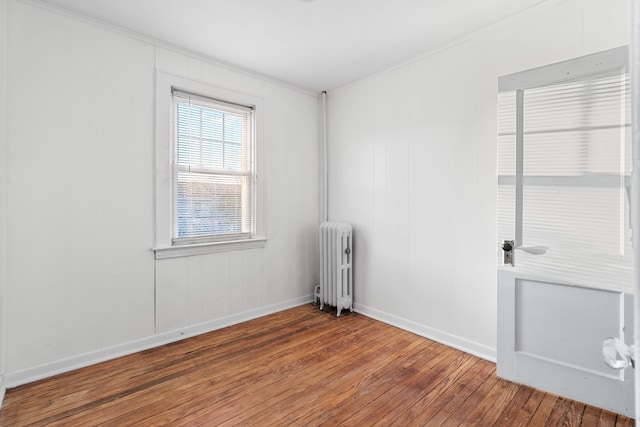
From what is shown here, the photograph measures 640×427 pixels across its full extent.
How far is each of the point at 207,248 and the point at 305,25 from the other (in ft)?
6.77

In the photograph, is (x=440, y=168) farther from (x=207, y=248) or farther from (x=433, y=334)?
(x=207, y=248)

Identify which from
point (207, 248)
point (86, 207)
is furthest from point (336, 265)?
point (86, 207)

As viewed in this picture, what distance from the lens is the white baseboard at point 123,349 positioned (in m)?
2.18

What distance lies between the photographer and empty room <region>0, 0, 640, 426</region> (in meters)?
1.92

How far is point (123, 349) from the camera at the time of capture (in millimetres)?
2568

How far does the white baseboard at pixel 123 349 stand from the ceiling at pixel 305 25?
8.12ft

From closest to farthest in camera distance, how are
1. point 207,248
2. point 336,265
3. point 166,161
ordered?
point 166,161
point 207,248
point 336,265

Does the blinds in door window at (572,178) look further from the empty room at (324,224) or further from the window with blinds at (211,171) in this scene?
the window with blinds at (211,171)

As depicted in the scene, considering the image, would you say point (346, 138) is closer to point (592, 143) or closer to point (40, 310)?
point (592, 143)

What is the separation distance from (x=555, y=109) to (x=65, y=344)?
364 centimetres

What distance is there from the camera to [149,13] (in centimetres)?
234

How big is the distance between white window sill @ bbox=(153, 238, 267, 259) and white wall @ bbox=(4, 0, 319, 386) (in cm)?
7

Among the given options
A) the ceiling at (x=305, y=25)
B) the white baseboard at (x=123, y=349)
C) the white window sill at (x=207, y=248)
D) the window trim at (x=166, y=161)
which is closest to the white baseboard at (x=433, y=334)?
the white baseboard at (x=123, y=349)

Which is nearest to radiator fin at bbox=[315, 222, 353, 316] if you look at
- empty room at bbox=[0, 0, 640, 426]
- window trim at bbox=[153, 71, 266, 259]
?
empty room at bbox=[0, 0, 640, 426]
